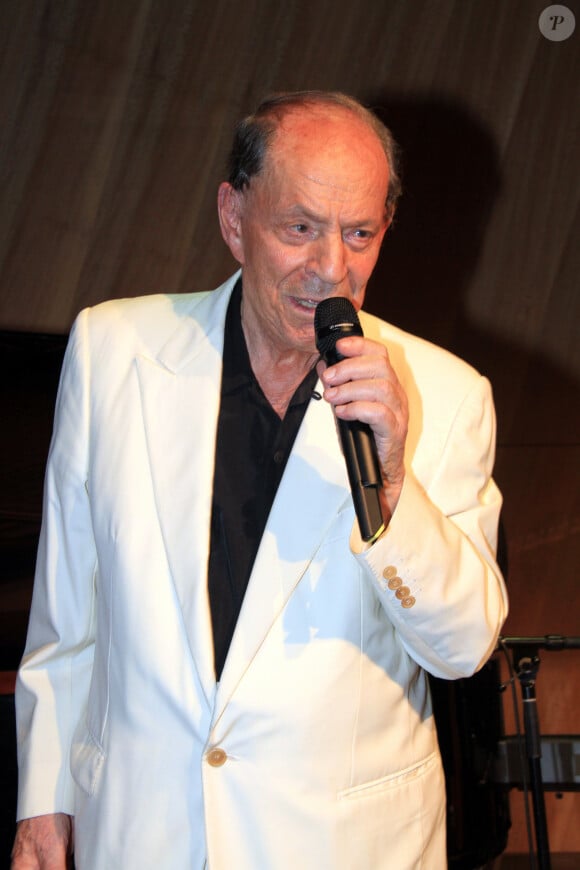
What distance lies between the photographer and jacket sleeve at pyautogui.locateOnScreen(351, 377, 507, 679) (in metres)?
1.41

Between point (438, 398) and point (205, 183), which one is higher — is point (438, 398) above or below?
below

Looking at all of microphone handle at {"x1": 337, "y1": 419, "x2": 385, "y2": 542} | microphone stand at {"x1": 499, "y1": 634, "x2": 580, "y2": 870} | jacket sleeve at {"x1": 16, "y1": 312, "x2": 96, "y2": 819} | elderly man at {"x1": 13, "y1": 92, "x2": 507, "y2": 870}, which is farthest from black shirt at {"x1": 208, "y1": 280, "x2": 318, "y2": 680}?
microphone stand at {"x1": 499, "y1": 634, "x2": 580, "y2": 870}

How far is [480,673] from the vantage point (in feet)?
8.09

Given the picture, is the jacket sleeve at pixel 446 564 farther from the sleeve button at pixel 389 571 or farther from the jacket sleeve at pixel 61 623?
the jacket sleeve at pixel 61 623

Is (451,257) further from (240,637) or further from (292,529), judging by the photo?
(240,637)

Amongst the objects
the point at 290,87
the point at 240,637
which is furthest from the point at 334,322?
the point at 290,87

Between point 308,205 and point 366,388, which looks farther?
point 308,205

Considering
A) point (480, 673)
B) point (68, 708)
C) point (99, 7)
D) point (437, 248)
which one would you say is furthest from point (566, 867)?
point (99, 7)

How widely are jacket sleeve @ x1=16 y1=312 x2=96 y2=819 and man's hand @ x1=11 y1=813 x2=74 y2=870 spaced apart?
24 mm

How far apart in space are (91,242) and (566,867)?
257cm

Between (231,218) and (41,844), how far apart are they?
3.70ft

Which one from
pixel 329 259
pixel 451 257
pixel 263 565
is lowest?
pixel 263 565

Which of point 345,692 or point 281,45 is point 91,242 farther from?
point 345,692

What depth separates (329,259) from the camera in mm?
1587
